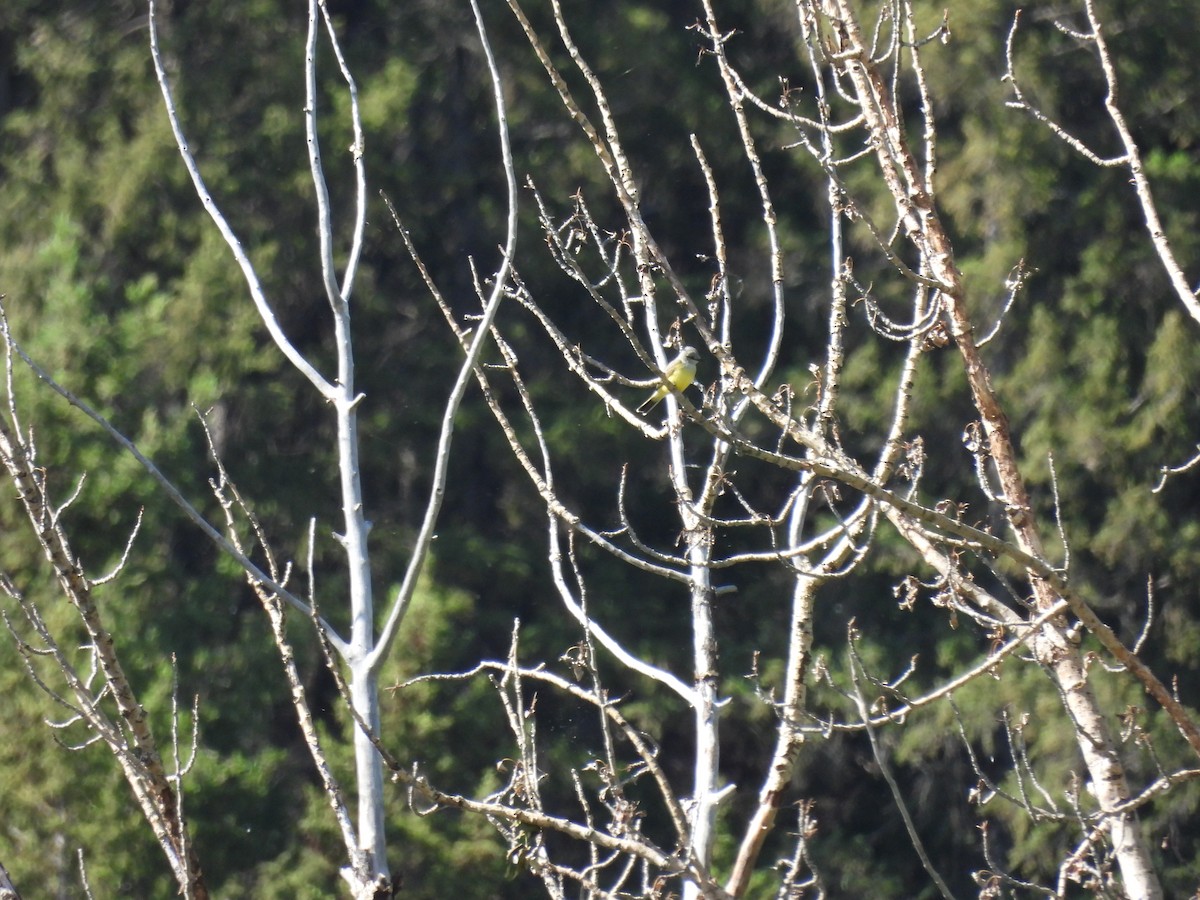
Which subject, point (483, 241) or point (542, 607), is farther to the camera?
point (483, 241)

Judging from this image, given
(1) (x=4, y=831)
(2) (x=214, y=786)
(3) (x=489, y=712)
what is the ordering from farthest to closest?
(3) (x=489, y=712)
(2) (x=214, y=786)
(1) (x=4, y=831)

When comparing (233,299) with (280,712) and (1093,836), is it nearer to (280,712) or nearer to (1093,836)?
(280,712)

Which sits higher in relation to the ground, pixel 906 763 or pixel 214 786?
pixel 214 786

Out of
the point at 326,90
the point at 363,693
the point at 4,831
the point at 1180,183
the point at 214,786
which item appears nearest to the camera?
the point at 363,693

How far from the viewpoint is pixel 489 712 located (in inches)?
388

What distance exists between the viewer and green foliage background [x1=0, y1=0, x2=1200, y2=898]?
32.4ft

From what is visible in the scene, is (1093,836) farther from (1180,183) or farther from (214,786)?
(1180,183)

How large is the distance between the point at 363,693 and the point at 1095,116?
35.1 feet

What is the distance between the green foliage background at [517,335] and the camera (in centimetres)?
987

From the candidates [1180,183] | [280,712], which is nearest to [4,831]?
[280,712]

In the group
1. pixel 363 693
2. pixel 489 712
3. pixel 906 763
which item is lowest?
pixel 906 763

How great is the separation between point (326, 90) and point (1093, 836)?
1023 cm

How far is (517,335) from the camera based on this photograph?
40.3ft

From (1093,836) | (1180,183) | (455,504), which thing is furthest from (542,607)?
(1093,836)
